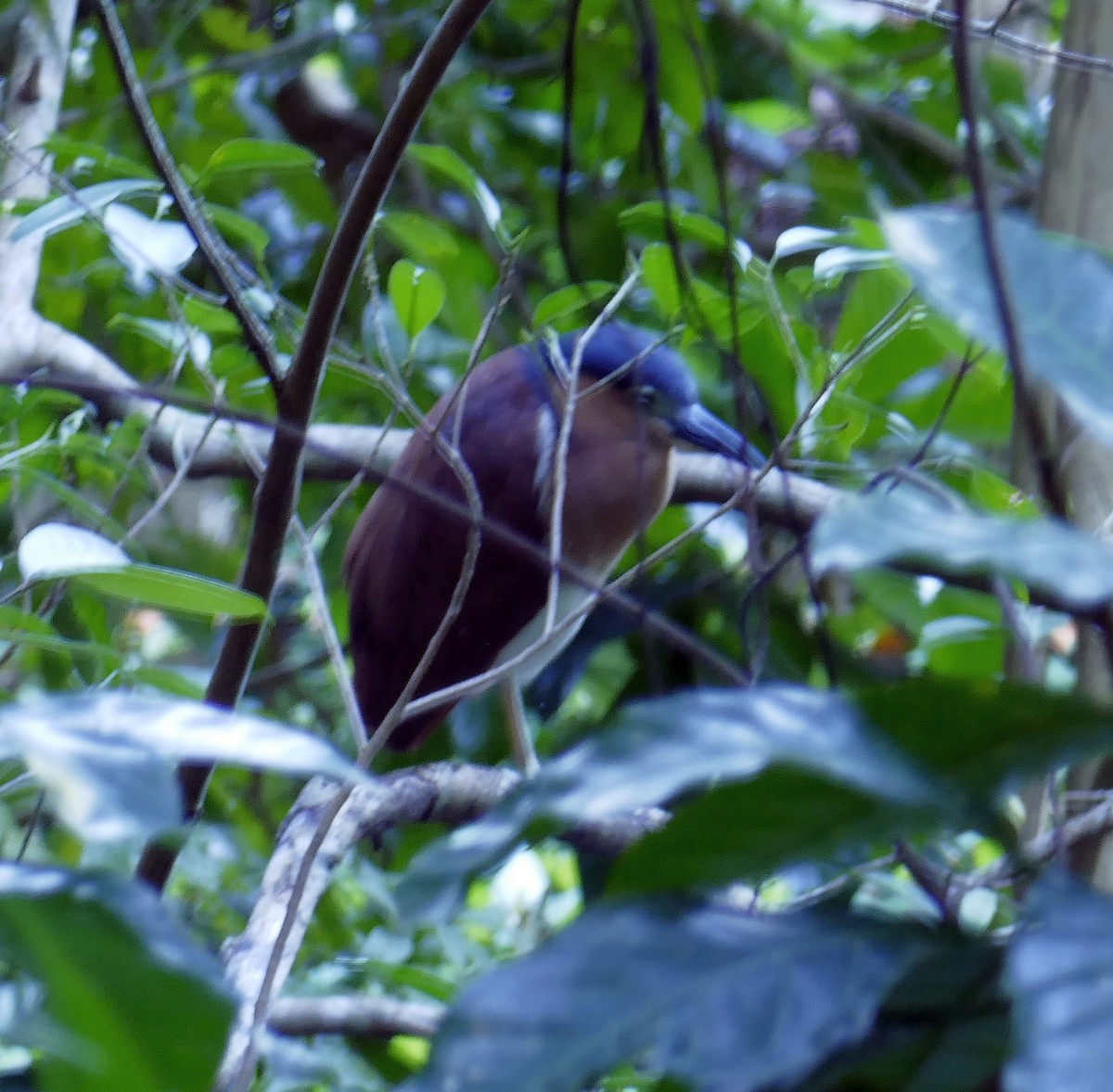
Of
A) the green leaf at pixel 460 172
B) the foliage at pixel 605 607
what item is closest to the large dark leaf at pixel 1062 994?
the foliage at pixel 605 607

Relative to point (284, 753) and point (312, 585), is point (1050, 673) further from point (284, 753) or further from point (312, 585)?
point (284, 753)

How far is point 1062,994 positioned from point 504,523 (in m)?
1.42

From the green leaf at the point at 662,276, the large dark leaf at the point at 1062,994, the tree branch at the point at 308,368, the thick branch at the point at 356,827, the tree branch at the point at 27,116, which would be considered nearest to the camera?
the large dark leaf at the point at 1062,994

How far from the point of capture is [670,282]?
962 millimetres

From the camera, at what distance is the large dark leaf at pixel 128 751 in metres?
0.30

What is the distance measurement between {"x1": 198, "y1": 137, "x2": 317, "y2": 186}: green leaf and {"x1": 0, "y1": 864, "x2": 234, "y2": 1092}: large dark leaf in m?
0.63

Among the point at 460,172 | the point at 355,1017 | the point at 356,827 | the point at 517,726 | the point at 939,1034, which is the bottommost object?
the point at 517,726

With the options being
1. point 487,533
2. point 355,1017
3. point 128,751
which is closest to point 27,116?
point 487,533

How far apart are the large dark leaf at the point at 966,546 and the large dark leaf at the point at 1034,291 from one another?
0.05 m

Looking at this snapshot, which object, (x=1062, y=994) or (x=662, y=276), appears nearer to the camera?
(x=1062, y=994)

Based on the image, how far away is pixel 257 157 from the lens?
861 millimetres

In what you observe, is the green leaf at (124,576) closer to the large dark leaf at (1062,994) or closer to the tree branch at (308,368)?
the tree branch at (308,368)

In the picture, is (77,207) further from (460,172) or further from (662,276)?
(662,276)

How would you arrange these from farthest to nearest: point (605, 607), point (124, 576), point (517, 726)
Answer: point (517, 726), point (605, 607), point (124, 576)
